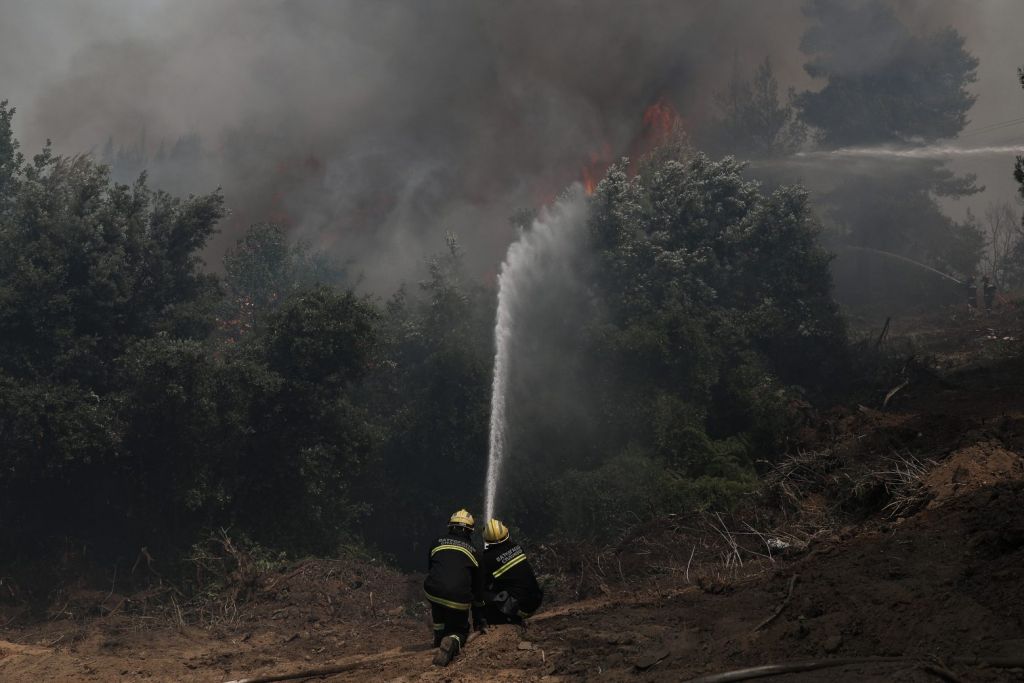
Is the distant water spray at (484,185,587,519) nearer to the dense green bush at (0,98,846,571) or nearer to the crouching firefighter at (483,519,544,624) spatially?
the dense green bush at (0,98,846,571)

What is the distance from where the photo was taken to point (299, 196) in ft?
199

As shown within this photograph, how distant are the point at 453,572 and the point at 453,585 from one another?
14cm

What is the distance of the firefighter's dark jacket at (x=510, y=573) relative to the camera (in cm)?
1037

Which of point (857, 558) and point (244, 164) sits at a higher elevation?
point (244, 164)

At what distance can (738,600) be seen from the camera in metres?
10.2

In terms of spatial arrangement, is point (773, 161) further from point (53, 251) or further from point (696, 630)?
point (696, 630)

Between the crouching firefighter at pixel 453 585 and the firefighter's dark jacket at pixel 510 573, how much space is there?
14 centimetres

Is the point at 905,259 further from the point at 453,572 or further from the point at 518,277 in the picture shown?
the point at 453,572

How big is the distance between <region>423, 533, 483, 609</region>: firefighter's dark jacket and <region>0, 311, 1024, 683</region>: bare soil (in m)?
0.69

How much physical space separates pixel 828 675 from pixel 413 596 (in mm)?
12331

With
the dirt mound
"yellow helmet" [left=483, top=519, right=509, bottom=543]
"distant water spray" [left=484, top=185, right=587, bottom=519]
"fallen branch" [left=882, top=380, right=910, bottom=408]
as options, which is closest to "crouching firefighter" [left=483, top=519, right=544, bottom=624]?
"yellow helmet" [left=483, top=519, right=509, bottom=543]

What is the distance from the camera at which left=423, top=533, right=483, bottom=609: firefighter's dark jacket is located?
10.0 metres

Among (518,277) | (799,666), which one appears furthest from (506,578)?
(518,277)

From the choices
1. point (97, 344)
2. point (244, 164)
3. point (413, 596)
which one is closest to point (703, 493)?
point (413, 596)
